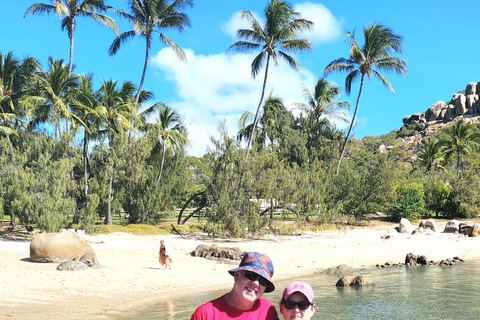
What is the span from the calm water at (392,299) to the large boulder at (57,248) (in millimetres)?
5426

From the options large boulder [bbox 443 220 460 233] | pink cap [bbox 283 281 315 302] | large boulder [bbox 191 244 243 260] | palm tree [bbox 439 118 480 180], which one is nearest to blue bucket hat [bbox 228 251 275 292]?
pink cap [bbox 283 281 315 302]

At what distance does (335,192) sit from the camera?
32.8m

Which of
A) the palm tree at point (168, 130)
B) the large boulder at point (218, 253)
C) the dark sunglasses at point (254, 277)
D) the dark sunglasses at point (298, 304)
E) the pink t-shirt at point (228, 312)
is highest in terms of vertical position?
the palm tree at point (168, 130)

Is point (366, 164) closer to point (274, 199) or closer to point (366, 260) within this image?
point (274, 199)

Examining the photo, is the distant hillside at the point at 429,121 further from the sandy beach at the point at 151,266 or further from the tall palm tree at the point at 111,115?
the tall palm tree at the point at 111,115

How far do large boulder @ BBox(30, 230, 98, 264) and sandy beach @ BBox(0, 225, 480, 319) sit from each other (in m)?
0.45

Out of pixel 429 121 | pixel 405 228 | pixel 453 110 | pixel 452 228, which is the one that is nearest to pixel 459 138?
pixel 452 228

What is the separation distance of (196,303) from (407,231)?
23.0 meters

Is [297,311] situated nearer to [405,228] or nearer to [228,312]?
[228,312]

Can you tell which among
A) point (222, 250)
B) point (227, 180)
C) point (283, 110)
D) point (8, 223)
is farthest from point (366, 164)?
point (8, 223)

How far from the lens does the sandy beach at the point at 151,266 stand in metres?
11.6

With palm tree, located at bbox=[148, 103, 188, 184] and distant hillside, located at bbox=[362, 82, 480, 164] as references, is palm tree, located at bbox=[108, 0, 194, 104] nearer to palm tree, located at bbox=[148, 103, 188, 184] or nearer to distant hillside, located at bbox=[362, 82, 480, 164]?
palm tree, located at bbox=[148, 103, 188, 184]

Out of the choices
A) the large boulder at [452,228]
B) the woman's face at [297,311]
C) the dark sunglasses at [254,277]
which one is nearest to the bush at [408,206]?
the large boulder at [452,228]

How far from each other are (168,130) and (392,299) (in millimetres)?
21194
